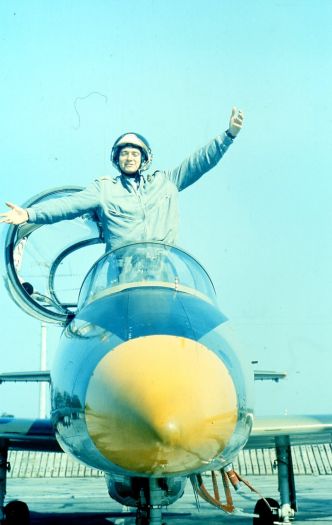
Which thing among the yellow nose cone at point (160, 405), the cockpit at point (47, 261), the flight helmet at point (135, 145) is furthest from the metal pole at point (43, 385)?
the yellow nose cone at point (160, 405)

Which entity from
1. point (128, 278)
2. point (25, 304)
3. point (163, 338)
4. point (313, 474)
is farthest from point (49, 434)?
point (313, 474)

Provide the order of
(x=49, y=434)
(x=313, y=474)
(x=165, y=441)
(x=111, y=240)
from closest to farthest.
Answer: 1. (x=165, y=441)
2. (x=111, y=240)
3. (x=49, y=434)
4. (x=313, y=474)

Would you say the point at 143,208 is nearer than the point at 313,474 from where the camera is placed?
Yes

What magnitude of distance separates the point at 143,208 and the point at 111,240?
20.7 inches

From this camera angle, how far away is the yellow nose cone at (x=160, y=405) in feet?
12.7

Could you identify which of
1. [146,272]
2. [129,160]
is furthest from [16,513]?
[129,160]

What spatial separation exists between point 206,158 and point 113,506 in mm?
9405

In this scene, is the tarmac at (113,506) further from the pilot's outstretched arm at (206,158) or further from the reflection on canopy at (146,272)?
the pilot's outstretched arm at (206,158)

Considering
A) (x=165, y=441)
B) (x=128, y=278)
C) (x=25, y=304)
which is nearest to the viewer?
(x=165, y=441)

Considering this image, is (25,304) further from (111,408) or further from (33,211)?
(111,408)

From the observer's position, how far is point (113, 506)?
13.5 m

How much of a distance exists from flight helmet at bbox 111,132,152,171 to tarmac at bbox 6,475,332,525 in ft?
14.6

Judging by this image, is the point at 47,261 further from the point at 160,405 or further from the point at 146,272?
the point at 160,405

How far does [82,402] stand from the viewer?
14.5ft
